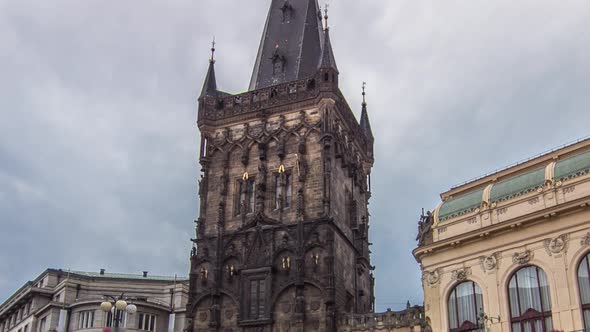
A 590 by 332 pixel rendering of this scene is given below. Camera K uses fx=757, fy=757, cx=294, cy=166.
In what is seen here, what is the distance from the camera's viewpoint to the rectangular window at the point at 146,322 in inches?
2894

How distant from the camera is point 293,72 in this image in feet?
199

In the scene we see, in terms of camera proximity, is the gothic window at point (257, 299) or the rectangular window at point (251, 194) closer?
the gothic window at point (257, 299)

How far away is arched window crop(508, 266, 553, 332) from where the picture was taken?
35781 millimetres

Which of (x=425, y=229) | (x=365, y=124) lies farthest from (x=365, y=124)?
(x=425, y=229)

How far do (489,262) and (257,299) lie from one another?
18655mm

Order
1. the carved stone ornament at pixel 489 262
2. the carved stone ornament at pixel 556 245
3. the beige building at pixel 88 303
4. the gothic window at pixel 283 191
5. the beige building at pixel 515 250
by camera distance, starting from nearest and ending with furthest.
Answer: the beige building at pixel 515 250 → the carved stone ornament at pixel 556 245 → the carved stone ornament at pixel 489 262 → the gothic window at pixel 283 191 → the beige building at pixel 88 303

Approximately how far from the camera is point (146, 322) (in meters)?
74.1

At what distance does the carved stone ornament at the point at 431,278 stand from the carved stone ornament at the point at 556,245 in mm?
6804

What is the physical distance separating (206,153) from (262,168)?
5.31 m

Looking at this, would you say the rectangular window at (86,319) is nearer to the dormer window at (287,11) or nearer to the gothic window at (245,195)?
the gothic window at (245,195)

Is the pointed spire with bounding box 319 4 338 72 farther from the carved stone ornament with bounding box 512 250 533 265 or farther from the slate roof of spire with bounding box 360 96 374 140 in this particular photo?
the carved stone ornament with bounding box 512 250 533 265

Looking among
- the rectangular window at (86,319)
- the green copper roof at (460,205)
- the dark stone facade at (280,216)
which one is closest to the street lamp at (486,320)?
the green copper roof at (460,205)

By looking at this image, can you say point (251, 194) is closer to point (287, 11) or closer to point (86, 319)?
point (287, 11)

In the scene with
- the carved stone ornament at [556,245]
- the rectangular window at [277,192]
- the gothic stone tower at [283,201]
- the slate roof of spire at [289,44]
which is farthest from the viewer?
the slate roof of spire at [289,44]
